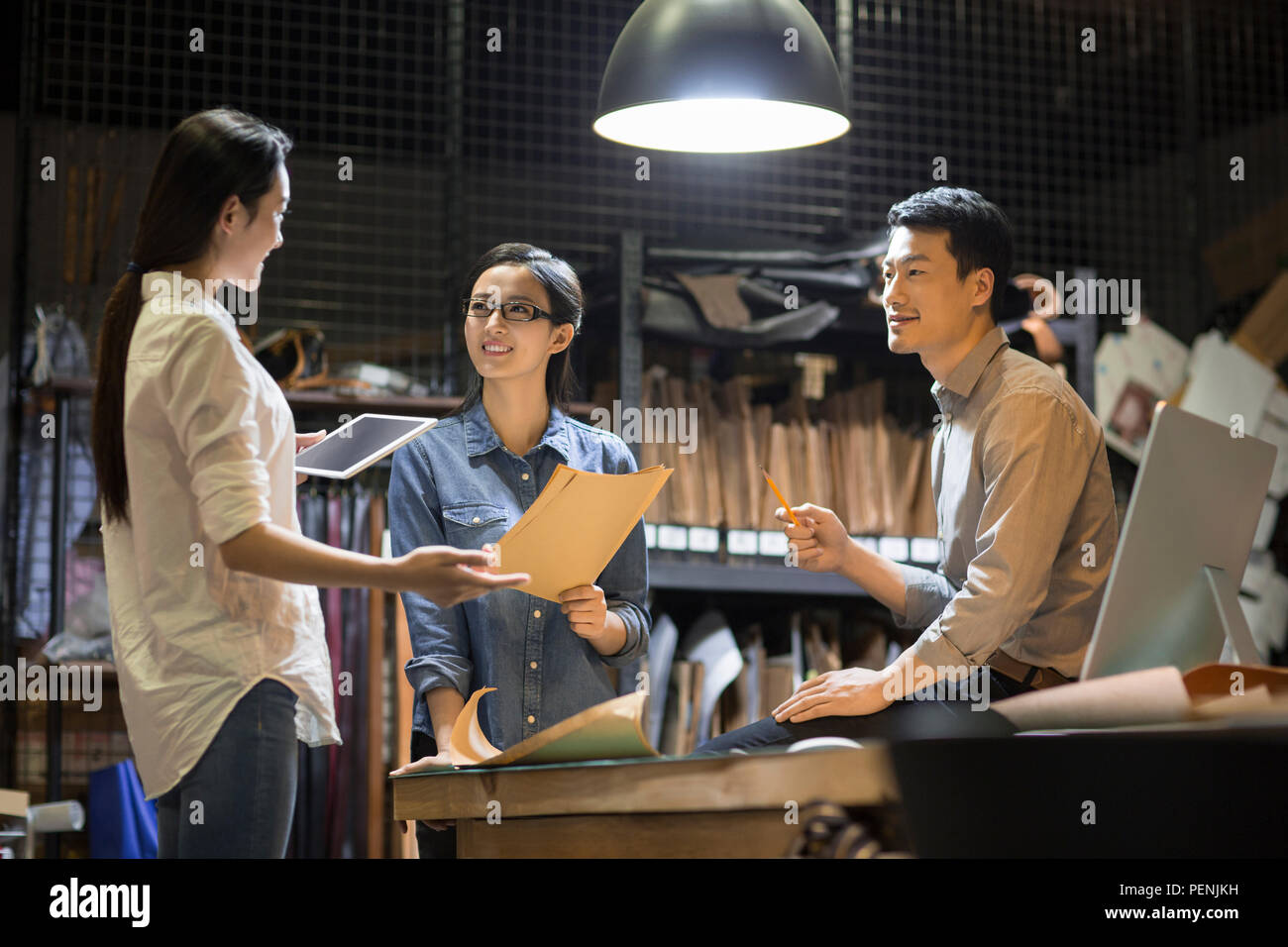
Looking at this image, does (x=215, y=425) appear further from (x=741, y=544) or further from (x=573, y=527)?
(x=741, y=544)

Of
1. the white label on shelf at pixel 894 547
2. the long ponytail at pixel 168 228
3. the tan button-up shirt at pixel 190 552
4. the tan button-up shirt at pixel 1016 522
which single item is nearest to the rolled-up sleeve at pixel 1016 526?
the tan button-up shirt at pixel 1016 522

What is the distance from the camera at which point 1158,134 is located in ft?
19.6

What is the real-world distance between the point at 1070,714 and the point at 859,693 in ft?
1.60

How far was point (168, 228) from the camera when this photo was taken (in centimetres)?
177

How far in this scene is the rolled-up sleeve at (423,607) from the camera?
7.79 feet

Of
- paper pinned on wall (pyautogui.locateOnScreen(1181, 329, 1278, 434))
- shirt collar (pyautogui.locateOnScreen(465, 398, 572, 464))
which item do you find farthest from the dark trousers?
paper pinned on wall (pyautogui.locateOnScreen(1181, 329, 1278, 434))

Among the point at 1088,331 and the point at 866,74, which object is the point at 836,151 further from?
the point at 1088,331

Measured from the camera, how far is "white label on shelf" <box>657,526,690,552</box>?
13.6 ft

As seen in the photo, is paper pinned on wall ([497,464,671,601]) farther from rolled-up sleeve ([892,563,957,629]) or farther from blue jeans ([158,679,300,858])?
rolled-up sleeve ([892,563,957,629])

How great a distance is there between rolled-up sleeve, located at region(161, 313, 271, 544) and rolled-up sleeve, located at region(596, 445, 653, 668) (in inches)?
35.3

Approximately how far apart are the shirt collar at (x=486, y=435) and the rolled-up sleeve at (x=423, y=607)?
91 mm

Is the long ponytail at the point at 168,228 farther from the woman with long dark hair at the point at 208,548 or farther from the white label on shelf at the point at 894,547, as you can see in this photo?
the white label on shelf at the point at 894,547

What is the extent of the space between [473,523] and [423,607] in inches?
6.7
